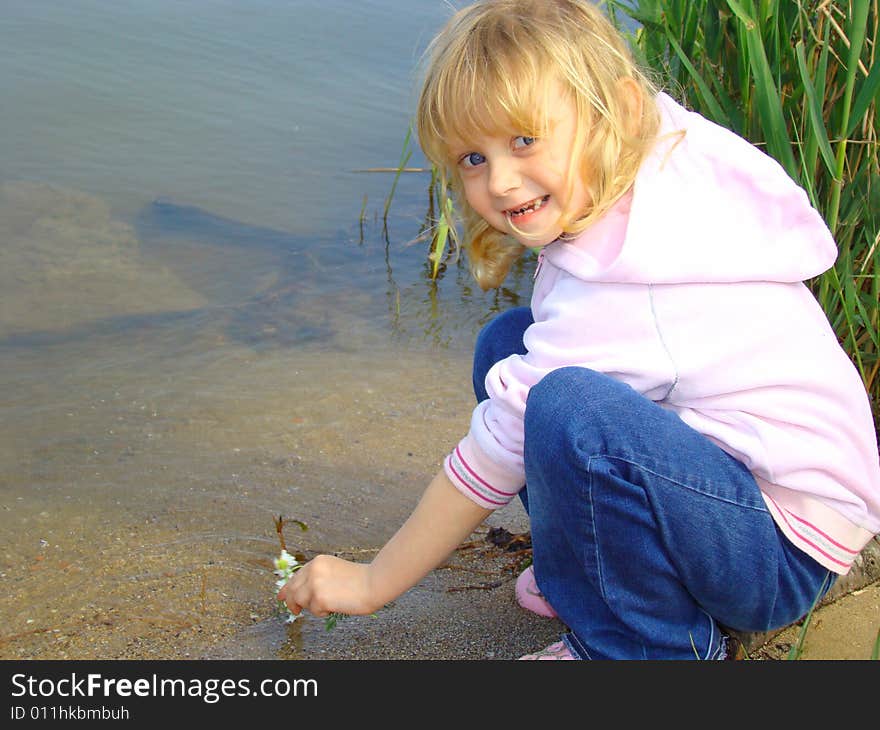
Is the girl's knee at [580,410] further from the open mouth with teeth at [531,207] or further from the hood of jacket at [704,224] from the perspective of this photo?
the open mouth with teeth at [531,207]

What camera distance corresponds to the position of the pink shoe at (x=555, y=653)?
5.73ft

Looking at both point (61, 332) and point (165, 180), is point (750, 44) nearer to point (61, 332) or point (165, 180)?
point (61, 332)

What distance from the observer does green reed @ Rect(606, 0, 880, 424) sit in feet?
6.60

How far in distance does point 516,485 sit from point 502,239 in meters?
0.51

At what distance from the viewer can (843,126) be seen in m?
2.00

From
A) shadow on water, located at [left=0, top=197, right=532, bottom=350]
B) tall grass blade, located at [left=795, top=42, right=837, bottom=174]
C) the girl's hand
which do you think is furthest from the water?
tall grass blade, located at [left=795, top=42, right=837, bottom=174]

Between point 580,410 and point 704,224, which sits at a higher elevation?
point 704,224

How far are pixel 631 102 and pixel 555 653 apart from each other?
34.7 inches

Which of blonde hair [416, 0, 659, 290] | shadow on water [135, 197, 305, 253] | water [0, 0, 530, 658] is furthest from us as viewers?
shadow on water [135, 197, 305, 253]

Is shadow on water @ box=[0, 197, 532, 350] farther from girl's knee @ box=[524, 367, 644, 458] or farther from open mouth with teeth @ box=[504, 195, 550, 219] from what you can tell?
girl's knee @ box=[524, 367, 644, 458]

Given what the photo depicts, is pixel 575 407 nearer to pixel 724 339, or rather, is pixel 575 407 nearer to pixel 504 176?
pixel 724 339

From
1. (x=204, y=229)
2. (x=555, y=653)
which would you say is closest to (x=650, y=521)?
(x=555, y=653)

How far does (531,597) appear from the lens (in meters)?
2.00
